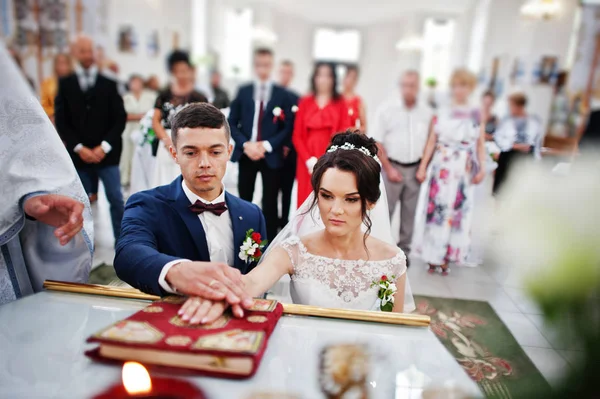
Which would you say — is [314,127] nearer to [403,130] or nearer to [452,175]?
[403,130]

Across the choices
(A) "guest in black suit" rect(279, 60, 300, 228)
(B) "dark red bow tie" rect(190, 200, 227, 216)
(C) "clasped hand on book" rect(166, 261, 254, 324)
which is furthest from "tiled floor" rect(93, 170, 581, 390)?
Result: (C) "clasped hand on book" rect(166, 261, 254, 324)

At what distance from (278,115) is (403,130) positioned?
121 cm

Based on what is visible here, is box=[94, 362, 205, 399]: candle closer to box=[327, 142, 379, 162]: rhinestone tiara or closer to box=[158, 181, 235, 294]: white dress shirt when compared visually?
box=[158, 181, 235, 294]: white dress shirt

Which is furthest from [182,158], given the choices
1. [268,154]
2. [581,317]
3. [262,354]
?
[268,154]

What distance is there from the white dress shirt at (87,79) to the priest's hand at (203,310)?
2214 millimetres

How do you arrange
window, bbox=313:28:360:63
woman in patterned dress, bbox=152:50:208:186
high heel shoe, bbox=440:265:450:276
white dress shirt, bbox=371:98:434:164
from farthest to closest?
window, bbox=313:28:360:63, high heel shoe, bbox=440:265:450:276, white dress shirt, bbox=371:98:434:164, woman in patterned dress, bbox=152:50:208:186

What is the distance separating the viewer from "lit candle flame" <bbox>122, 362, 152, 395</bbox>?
29.9 inches

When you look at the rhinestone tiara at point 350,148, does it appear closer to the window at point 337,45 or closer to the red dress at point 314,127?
the red dress at point 314,127

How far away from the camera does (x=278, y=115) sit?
3713 mm

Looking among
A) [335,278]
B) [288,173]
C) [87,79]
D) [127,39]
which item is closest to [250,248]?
[335,278]

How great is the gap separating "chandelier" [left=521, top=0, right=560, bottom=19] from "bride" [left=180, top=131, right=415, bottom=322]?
761cm

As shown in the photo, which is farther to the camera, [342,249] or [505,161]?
[505,161]

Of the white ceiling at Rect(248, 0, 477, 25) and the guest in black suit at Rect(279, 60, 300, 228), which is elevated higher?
the white ceiling at Rect(248, 0, 477, 25)

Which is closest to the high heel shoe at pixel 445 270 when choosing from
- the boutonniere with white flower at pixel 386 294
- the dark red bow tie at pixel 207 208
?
the boutonniere with white flower at pixel 386 294
